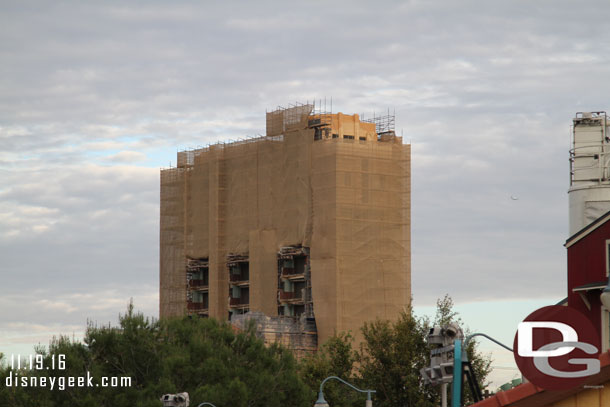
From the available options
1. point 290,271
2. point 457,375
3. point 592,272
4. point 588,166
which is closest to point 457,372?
point 457,375

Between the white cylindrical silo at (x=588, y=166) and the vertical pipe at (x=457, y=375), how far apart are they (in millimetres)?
45522

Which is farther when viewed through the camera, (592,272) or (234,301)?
(234,301)

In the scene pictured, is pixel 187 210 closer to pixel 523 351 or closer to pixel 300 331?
pixel 300 331

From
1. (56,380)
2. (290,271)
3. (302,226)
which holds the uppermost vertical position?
(302,226)

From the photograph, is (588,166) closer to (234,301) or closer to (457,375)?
(457,375)

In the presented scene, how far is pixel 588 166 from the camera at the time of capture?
226ft

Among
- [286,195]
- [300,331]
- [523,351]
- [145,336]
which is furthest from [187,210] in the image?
[523,351]

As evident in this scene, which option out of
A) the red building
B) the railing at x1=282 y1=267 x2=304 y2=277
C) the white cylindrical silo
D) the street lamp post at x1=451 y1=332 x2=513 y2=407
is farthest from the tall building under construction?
the street lamp post at x1=451 y1=332 x2=513 y2=407

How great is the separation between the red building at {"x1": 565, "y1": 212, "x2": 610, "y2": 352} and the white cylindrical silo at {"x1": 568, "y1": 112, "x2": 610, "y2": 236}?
814 inches

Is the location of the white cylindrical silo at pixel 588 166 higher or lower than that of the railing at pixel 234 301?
higher

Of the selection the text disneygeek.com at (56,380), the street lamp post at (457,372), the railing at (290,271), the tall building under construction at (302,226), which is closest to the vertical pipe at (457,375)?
the street lamp post at (457,372)

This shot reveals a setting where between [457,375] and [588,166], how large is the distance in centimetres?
5272

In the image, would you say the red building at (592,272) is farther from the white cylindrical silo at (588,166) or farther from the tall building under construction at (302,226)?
the tall building under construction at (302,226)

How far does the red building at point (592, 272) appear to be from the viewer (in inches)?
1593
